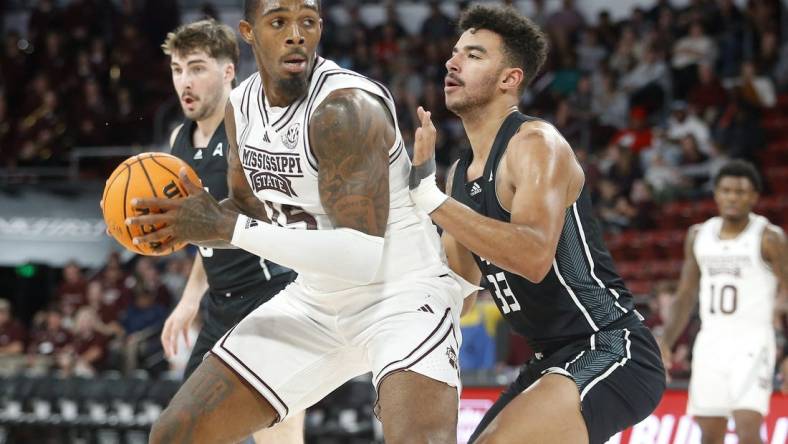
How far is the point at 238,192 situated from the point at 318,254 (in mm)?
1026

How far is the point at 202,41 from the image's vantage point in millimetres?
6031

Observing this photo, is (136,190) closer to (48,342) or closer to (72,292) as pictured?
(48,342)

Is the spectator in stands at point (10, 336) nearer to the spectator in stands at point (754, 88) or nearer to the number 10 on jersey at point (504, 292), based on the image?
the spectator in stands at point (754, 88)

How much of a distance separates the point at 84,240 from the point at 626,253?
7946mm

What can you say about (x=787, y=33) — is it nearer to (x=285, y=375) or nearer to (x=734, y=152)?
(x=734, y=152)

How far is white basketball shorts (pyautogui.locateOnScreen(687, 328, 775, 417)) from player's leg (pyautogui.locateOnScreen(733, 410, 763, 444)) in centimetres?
3

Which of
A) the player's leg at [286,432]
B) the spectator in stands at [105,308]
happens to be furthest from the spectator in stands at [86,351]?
the player's leg at [286,432]

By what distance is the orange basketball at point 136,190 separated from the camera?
4.37 m

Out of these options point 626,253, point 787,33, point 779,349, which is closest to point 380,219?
point 779,349

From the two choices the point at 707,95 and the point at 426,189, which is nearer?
the point at 426,189

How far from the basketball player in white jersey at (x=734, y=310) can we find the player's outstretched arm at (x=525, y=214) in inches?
129

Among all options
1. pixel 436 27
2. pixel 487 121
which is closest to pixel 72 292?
pixel 436 27

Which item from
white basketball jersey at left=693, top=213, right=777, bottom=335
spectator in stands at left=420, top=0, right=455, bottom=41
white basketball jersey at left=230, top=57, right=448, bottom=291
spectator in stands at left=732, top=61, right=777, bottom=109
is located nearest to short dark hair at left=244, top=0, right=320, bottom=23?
white basketball jersey at left=230, top=57, right=448, bottom=291

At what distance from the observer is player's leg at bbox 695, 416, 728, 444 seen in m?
7.38
